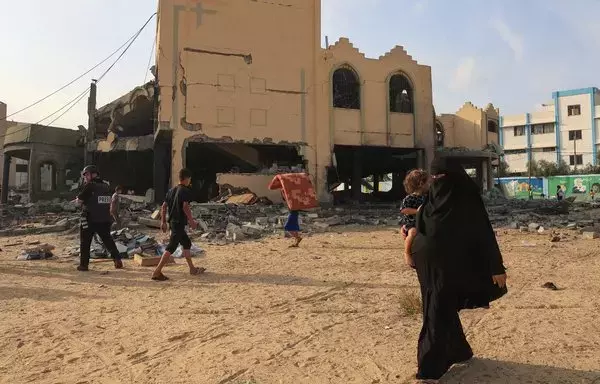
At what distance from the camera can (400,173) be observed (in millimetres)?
29531

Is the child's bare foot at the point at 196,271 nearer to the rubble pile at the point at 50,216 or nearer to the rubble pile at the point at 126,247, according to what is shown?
the rubble pile at the point at 126,247

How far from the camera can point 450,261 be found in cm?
292

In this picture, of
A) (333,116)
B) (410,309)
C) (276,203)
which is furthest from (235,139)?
(410,309)

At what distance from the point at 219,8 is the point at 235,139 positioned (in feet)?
17.1

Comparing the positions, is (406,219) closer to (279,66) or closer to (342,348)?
(342,348)

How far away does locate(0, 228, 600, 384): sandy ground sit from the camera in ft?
10.7

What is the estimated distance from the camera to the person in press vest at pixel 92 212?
24.5ft

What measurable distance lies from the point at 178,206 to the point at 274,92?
13.6 meters

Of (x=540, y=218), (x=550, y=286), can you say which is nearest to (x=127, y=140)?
(x=540, y=218)

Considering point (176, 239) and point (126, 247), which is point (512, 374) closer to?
point (176, 239)

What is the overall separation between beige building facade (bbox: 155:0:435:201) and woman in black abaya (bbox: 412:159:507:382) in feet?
53.9

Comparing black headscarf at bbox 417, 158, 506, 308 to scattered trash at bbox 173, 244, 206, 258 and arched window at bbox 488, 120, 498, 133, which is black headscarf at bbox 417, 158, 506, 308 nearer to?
scattered trash at bbox 173, 244, 206, 258

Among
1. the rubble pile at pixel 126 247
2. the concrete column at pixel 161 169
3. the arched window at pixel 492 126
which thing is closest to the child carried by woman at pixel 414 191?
the rubble pile at pixel 126 247

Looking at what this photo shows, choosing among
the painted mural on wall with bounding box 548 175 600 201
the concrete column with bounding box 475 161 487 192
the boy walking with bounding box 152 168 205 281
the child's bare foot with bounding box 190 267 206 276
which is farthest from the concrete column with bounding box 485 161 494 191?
the boy walking with bounding box 152 168 205 281
